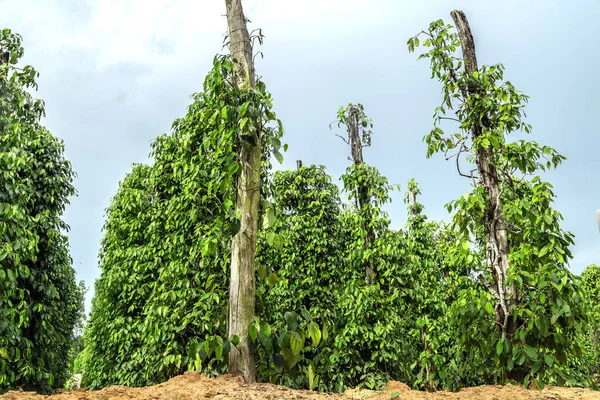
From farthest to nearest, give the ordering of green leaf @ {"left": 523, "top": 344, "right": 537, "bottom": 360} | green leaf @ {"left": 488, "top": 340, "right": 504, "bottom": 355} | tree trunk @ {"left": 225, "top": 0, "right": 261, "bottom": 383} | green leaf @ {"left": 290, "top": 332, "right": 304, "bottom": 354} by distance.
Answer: green leaf @ {"left": 488, "top": 340, "right": 504, "bottom": 355}
green leaf @ {"left": 523, "top": 344, "right": 537, "bottom": 360}
green leaf @ {"left": 290, "top": 332, "right": 304, "bottom": 354}
tree trunk @ {"left": 225, "top": 0, "right": 261, "bottom": 383}

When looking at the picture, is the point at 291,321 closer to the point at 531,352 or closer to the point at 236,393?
the point at 236,393

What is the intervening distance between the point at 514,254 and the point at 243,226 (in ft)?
7.88

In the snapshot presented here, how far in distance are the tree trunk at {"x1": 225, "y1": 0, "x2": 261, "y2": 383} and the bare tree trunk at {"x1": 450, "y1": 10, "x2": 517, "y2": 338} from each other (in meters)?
2.23

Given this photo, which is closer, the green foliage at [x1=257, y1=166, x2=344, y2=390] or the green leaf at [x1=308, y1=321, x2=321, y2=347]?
the green leaf at [x1=308, y1=321, x2=321, y2=347]

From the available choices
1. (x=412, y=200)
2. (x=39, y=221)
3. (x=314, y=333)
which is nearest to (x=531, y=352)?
(x=314, y=333)

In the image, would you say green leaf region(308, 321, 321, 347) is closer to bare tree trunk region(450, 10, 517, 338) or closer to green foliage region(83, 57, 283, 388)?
green foliage region(83, 57, 283, 388)

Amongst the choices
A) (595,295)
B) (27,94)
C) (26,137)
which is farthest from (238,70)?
(595,295)

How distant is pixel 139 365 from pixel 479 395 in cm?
678

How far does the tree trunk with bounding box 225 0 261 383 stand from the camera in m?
3.68

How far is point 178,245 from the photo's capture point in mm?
7922

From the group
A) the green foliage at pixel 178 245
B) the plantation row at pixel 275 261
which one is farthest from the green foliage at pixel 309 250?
the green foliage at pixel 178 245

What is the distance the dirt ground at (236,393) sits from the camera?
3.00 meters

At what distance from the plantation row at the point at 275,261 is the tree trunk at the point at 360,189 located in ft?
0.10

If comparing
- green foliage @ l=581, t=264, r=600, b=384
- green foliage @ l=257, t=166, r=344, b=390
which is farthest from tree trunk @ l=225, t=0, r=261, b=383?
green foliage @ l=581, t=264, r=600, b=384
